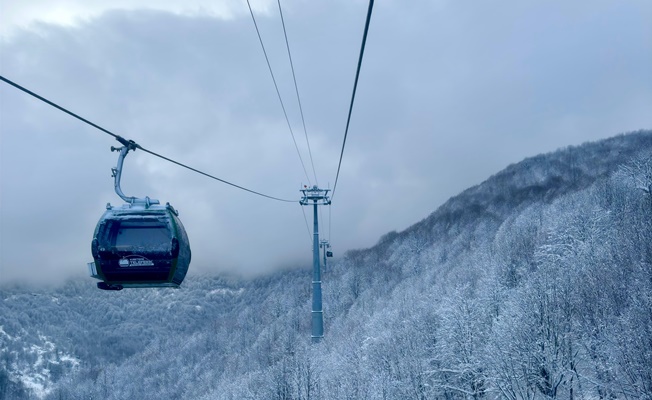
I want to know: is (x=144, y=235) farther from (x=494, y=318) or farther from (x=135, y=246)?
(x=494, y=318)

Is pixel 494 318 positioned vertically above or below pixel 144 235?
below

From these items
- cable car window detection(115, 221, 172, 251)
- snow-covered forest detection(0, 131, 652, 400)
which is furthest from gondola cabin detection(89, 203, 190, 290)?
snow-covered forest detection(0, 131, 652, 400)

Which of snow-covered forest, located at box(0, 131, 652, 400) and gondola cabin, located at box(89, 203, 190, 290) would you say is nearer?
gondola cabin, located at box(89, 203, 190, 290)

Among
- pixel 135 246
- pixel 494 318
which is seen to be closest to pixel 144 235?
pixel 135 246

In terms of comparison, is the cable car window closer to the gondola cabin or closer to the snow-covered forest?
the gondola cabin

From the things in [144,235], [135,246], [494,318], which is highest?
[144,235]

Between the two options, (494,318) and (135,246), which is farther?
(494,318)

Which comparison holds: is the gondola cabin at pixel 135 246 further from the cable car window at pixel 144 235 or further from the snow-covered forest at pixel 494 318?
the snow-covered forest at pixel 494 318

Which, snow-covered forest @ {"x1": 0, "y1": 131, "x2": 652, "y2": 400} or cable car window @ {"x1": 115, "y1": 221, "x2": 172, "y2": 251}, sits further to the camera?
snow-covered forest @ {"x1": 0, "y1": 131, "x2": 652, "y2": 400}
